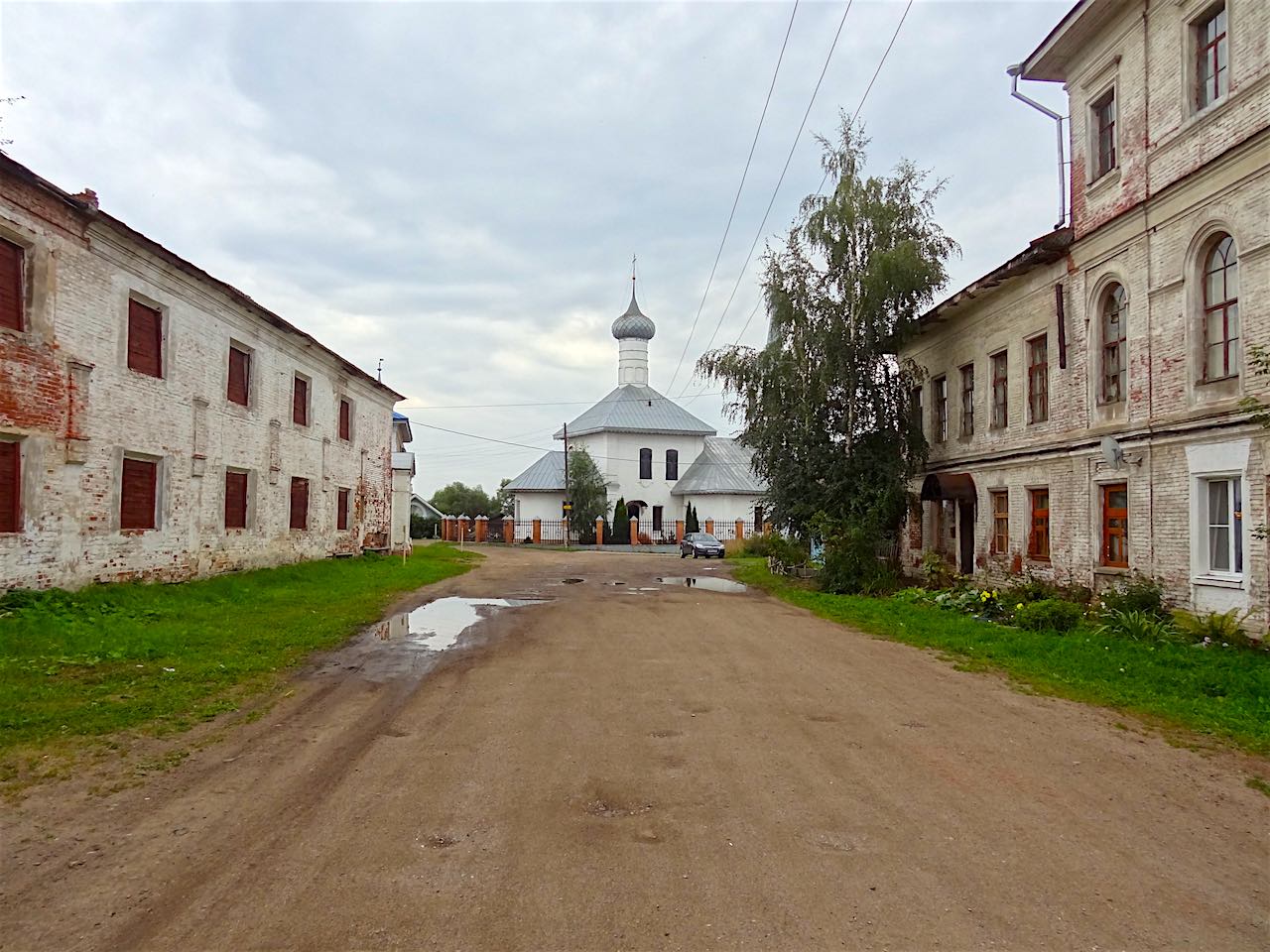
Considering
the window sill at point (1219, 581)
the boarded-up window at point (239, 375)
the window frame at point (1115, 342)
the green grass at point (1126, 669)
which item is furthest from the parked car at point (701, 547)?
the window sill at point (1219, 581)

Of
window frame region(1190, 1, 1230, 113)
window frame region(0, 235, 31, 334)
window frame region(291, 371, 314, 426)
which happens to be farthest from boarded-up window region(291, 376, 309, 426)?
window frame region(1190, 1, 1230, 113)

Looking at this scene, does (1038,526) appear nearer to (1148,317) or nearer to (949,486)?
(949,486)

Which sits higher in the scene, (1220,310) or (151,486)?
(1220,310)

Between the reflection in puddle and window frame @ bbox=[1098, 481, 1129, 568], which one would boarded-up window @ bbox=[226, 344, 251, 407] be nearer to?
the reflection in puddle

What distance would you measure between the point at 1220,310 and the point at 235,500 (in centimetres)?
1887

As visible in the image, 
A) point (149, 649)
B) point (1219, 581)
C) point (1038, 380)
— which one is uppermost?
point (1038, 380)

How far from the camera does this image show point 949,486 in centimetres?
2008

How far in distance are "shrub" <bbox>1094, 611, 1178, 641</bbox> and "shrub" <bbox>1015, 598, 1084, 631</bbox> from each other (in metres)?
0.45

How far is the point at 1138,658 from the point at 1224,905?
7.21 metres

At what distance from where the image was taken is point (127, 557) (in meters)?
14.8

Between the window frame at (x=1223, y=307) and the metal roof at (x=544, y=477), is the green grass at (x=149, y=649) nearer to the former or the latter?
the window frame at (x=1223, y=307)

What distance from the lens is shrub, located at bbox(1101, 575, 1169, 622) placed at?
12.6 metres

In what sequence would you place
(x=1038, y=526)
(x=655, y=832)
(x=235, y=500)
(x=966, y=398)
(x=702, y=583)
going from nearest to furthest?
(x=655, y=832) → (x=1038, y=526) → (x=235, y=500) → (x=966, y=398) → (x=702, y=583)

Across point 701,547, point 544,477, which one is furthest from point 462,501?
point 701,547
